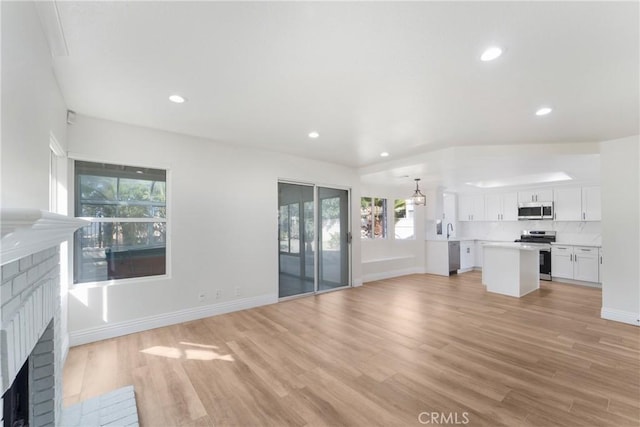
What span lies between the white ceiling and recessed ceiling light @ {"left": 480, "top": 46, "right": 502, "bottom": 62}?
0.05 metres

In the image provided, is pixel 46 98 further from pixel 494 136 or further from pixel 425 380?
pixel 494 136

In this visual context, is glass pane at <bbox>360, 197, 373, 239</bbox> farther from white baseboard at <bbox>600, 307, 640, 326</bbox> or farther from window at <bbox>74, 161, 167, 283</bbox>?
window at <bbox>74, 161, 167, 283</bbox>

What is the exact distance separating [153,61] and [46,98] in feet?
2.59

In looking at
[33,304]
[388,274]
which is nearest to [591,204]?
[388,274]

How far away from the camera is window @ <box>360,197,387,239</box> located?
22.9ft

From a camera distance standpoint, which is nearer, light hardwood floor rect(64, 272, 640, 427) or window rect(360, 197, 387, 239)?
light hardwood floor rect(64, 272, 640, 427)

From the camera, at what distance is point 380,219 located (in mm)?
7293

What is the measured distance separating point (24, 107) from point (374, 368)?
3.10 meters

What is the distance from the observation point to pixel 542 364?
8.64 ft

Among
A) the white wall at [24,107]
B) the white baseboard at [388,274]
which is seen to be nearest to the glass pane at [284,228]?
the white baseboard at [388,274]

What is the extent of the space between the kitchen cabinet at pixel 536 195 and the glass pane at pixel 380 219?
3.63 meters

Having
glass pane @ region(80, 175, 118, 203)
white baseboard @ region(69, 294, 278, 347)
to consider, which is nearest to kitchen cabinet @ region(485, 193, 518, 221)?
white baseboard @ region(69, 294, 278, 347)

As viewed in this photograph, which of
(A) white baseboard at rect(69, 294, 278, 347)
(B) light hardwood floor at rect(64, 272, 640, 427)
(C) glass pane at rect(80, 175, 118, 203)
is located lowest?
(B) light hardwood floor at rect(64, 272, 640, 427)

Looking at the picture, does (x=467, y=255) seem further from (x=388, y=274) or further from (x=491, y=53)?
(x=491, y=53)
